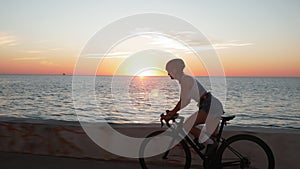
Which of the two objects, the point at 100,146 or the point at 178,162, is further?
the point at 100,146

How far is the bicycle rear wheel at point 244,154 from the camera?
4496mm

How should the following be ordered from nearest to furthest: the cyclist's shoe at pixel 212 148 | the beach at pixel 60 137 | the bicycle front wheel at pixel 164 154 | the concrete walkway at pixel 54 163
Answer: the cyclist's shoe at pixel 212 148, the bicycle front wheel at pixel 164 154, the concrete walkway at pixel 54 163, the beach at pixel 60 137

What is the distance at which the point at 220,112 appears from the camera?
4.55 m

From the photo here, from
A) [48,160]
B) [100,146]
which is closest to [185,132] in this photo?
[100,146]

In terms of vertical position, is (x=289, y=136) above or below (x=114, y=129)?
above

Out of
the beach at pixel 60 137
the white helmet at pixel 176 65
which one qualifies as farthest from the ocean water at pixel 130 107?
the white helmet at pixel 176 65

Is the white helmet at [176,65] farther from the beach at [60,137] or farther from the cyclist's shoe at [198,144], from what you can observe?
the beach at [60,137]

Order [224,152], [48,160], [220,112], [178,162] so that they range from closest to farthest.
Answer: [220,112], [224,152], [178,162], [48,160]

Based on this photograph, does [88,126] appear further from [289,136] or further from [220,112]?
[289,136]

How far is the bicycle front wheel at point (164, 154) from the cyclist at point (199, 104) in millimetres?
370

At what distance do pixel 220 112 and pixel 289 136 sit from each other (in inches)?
54.6

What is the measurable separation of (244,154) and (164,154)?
1196 millimetres

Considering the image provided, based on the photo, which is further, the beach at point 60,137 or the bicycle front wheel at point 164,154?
the beach at point 60,137

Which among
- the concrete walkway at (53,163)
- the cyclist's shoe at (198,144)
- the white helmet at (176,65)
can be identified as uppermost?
the white helmet at (176,65)
